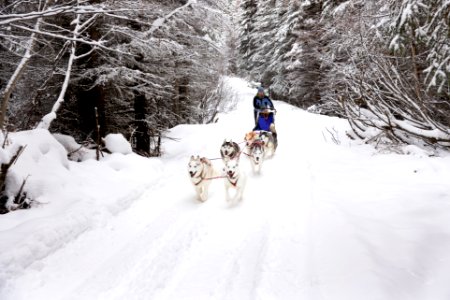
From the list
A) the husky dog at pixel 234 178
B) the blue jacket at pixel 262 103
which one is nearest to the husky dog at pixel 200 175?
the husky dog at pixel 234 178

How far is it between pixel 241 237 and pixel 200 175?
194cm

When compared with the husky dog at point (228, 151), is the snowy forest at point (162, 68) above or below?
above

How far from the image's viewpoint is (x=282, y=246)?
4.67 metres

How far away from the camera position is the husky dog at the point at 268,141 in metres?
9.99

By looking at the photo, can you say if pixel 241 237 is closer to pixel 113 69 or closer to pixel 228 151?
pixel 228 151

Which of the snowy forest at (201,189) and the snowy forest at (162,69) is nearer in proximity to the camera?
the snowy forest at (201,189)

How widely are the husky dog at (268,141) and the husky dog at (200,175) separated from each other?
3.43 meters

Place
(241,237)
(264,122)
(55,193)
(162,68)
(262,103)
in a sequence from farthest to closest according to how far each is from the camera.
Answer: (262,103) < (264,122) < (162,68) < (55,193) < (241,237)

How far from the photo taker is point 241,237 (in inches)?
198

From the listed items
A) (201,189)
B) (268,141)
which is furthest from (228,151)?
(201,189)

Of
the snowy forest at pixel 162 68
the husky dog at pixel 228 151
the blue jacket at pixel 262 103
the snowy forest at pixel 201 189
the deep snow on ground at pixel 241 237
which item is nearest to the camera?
the deep snow on ground at pixel 241 237

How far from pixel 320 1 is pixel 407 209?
23.3 meters

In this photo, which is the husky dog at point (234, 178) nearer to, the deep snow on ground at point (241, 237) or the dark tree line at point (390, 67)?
the deep snow on ground at point (241, 237)

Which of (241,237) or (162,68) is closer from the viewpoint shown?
(241,237)
